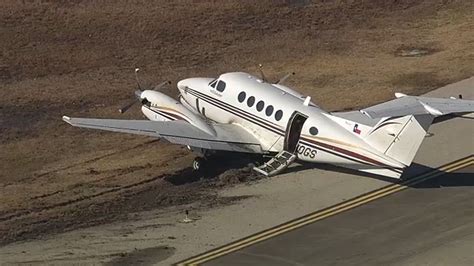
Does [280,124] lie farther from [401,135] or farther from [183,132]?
[401,135]

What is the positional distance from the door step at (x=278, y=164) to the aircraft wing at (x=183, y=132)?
834 millimetres

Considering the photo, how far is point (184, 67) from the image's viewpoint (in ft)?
158

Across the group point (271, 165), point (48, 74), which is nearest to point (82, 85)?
point (48, 74)

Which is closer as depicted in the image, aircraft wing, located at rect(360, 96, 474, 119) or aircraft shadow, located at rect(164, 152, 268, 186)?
aircraft wing, located at rect(360, 96, 474, 119)

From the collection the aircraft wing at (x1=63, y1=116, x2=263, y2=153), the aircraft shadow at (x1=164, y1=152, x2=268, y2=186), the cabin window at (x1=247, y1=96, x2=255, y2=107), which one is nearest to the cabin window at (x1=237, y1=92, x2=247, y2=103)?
the cabin window at (x1=247, y1=96, x2=255, y2=107)

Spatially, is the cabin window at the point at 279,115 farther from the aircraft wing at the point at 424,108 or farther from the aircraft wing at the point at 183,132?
the aircraft wing at the point at 424,108

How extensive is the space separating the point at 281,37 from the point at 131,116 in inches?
557

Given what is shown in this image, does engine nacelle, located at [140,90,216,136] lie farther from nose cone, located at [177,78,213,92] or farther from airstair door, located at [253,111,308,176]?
airstair door, located at [253,111,308,176]

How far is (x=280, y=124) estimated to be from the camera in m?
33.4

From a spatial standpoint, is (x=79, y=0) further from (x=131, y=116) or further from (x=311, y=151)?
(x=311, y=151)

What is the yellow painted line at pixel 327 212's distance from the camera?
27.4m

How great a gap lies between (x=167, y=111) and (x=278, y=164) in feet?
15.3

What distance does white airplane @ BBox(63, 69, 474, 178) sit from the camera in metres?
29.6

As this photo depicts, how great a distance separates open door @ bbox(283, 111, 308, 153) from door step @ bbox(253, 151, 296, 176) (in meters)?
0.23
